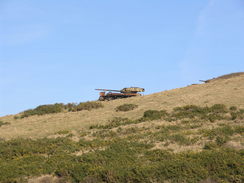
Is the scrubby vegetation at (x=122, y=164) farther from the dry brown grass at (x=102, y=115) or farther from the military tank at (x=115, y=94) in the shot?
the military tank at (x=115, y=94)

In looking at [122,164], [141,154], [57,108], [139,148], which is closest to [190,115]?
[139,148]

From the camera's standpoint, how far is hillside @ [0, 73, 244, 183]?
13.0 meters

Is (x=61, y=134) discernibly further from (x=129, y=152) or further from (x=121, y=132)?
(x=129, y=152)

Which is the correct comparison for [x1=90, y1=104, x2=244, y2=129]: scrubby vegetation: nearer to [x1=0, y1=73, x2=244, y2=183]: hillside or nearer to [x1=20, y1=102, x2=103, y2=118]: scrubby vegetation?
[x1=0, y1=73, x2=244, y2=183]: hillside

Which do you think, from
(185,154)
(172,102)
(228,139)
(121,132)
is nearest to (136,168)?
(185,154)

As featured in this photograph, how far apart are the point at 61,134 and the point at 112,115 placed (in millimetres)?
8205

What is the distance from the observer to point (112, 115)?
107 feet

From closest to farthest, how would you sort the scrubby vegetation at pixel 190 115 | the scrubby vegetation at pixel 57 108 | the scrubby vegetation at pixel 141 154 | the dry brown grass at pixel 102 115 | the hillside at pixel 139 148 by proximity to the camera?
the scrubby vegetation at pixel 141 154, the hillside at pixel 139 148, the scrubby vegetation at pixel 190 115, the dry brown grass at pixel 102 115, the scrubby vegetation at pixel 57 108

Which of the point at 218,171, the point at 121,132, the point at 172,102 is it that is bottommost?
the point at 218,171

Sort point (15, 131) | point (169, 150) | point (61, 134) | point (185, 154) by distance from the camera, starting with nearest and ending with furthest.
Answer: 1. point (185, 154)
2. point (169, 150)
3. point (61, 134)
4. point (15, 131)

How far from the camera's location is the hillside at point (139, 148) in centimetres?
1298

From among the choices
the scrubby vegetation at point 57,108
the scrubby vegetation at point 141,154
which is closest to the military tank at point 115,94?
the scrubby vegetation at point 57,108

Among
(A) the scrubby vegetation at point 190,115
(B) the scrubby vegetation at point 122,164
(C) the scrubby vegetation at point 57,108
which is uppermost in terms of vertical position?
(C) the scrubby vegetation at point 57,108

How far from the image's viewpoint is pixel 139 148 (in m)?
17.3
